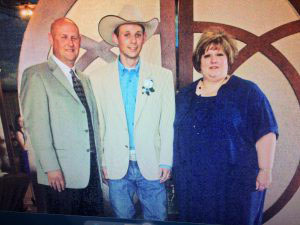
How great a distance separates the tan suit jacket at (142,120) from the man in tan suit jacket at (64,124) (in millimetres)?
106

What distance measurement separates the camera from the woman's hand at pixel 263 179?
7.98 feet

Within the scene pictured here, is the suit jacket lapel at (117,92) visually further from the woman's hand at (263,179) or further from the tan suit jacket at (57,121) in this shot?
the woman's hand at (263,179)

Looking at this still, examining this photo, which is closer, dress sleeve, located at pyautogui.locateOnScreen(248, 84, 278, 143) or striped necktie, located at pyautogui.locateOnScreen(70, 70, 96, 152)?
dress sleeve, located at pyautogui.locateOnScreen(248, 84, 278, 143)

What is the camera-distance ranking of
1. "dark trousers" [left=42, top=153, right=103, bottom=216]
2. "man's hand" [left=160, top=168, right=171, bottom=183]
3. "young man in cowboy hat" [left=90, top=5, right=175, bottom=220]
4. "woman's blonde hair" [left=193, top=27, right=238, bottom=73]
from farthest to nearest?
"dark trousers" [left=42, top=153, right=103, bottom=216]
"man's hand" [left=160, top=168, right=171, bottom=183]
"young man in cowboy hat" [left=90, top=5, right=175, bottom=220]
"woman's blonde hair" [left=193, top=27, right=238, bottom=73]

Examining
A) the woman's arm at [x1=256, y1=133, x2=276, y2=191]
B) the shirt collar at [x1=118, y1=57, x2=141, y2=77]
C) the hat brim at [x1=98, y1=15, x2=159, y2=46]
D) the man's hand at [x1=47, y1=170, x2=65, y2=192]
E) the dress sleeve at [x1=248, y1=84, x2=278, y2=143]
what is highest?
the hat brim at [x1=98, y1=15, x2=159, y2=46]

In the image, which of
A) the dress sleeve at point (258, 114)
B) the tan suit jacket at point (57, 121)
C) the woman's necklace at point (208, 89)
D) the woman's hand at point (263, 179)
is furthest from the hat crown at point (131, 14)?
the woman's hand at point (263, 179)

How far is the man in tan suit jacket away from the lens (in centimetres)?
257

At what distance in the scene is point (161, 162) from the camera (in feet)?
8.34

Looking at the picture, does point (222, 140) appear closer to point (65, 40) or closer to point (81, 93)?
point (81, 93)

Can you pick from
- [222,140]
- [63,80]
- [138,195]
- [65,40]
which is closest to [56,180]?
[138,195]

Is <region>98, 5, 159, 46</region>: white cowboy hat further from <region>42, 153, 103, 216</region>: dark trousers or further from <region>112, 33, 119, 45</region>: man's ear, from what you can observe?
<region>42, 153, 103, 216</region>: dark trousers

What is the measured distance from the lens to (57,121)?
2.63 meters

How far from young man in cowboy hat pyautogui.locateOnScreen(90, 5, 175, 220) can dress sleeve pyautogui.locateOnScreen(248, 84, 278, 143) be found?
638mm

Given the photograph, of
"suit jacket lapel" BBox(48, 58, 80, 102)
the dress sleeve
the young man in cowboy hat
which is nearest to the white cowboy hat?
the young man in cowboy hat
